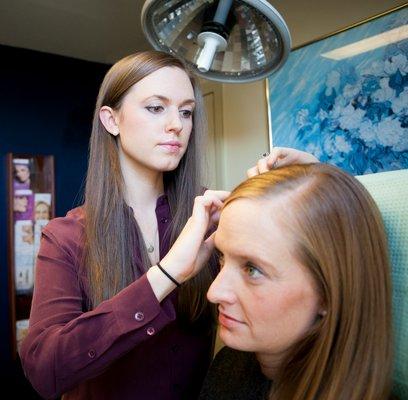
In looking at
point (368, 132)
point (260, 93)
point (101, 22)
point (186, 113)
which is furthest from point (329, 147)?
point (101, 22)

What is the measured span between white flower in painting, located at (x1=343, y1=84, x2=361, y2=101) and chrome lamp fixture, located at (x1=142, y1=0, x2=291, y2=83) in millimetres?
736

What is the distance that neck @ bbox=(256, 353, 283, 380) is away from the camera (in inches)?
30.2

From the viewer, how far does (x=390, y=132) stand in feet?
4.58

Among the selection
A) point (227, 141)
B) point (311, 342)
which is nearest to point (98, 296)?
point (311, 342)

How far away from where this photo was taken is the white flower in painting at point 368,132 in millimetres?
1441

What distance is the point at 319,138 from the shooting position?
1.62m

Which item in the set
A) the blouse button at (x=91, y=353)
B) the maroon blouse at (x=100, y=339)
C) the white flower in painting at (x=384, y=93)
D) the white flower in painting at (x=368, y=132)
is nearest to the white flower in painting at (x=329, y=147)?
the white flower in painting at (x=368, y=132)

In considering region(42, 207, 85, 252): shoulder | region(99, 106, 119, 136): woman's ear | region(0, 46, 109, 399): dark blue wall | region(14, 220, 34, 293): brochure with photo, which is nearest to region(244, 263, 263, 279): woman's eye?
region(42, 207, 85, 252): shoulder

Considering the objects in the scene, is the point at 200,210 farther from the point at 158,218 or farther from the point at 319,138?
the point at 319,138

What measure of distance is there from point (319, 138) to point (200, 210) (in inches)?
39.7

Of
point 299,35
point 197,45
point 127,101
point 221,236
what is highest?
point 299,35

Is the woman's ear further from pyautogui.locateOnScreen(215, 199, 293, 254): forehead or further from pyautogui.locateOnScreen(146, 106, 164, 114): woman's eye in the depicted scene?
pyautogui.locateOnScreen(215, 199, 293, 254): forehead

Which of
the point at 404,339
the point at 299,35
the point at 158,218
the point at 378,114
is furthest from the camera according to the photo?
the point at 299,35

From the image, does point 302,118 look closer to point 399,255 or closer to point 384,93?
point 384,93
